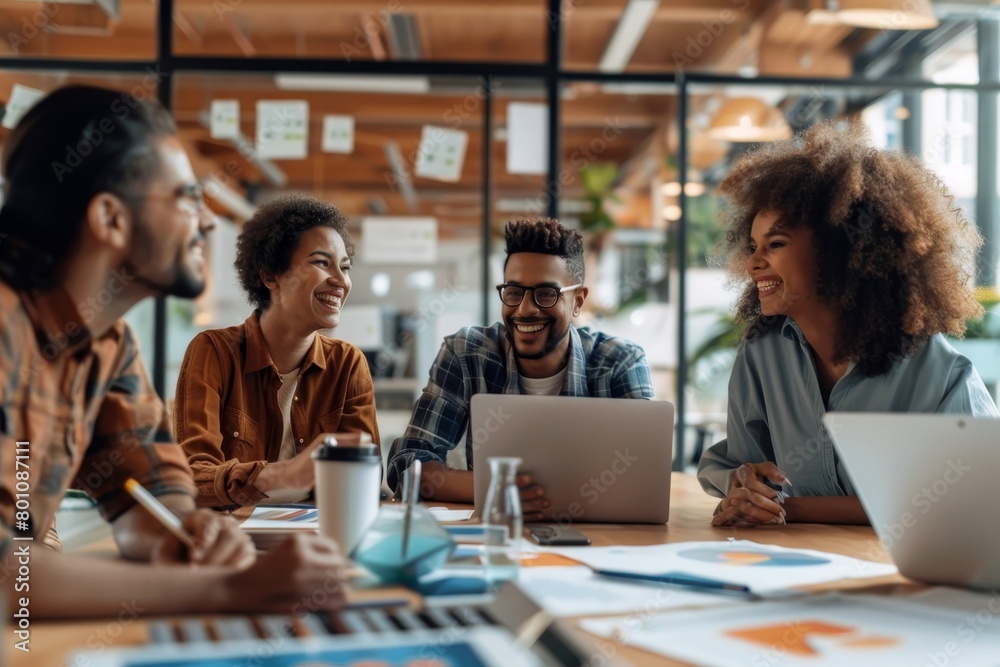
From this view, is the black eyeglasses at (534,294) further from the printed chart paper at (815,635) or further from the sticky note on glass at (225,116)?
the sticky note on glass at (225,116)

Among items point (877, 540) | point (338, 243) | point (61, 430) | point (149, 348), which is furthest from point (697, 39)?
point (61, 430)

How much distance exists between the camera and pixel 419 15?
14.9ft

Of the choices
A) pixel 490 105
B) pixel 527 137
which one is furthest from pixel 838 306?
pixel 490 105

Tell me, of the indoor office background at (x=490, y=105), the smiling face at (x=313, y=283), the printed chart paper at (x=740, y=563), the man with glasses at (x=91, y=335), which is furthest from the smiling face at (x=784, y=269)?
the indoor office background at (x=490, y=105)

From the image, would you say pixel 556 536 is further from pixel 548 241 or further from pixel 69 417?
pixel 548 241

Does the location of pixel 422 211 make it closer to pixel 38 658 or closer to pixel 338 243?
pixel 338 243

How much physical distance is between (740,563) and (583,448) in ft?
1.38

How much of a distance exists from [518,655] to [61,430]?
0.73m

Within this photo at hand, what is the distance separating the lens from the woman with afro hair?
2115 millimetres

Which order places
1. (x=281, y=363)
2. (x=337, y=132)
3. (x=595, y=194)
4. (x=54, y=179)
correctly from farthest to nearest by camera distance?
(x=595, y=194), (x=337, y=132), (x=281, y=363), (x=54, y=179)

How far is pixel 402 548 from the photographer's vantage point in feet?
4.13

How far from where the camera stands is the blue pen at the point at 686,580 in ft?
4.15

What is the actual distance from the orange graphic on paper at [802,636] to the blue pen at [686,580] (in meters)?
0.15

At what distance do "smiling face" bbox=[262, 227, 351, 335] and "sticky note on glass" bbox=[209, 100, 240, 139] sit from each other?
176cm
